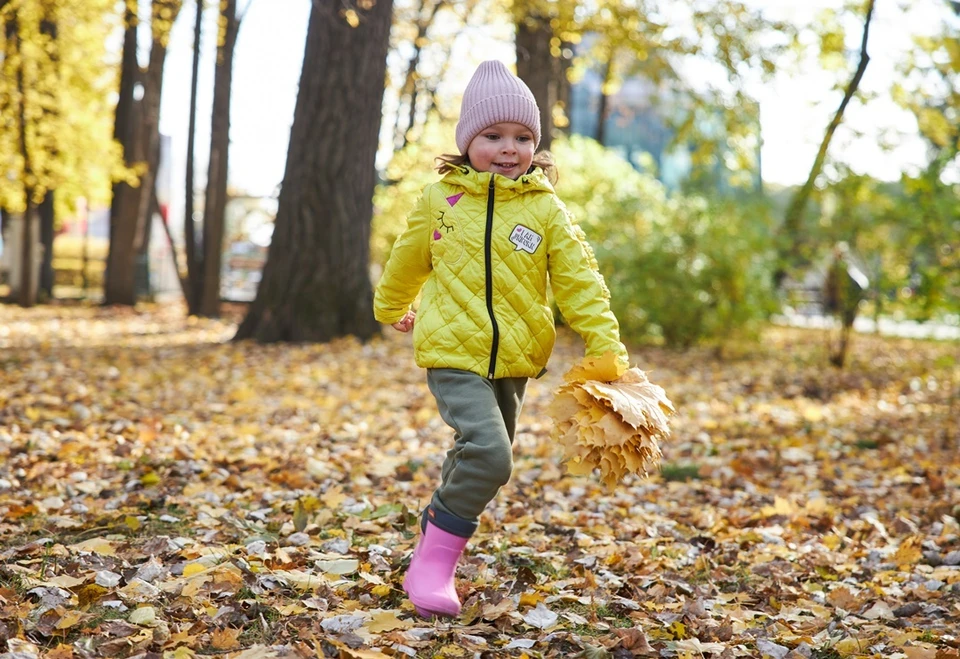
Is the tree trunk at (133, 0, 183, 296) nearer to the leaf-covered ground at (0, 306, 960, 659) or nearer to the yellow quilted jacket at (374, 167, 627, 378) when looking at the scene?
the leaf-covered ground at (0, 306, 960, 659)

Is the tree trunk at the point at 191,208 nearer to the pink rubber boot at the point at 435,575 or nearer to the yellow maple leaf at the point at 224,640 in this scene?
the pink rubber boot at the point at 435,575

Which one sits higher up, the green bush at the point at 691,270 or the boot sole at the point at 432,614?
the green bush at the point at 691,270

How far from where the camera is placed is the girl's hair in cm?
336

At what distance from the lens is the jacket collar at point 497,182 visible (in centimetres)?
324

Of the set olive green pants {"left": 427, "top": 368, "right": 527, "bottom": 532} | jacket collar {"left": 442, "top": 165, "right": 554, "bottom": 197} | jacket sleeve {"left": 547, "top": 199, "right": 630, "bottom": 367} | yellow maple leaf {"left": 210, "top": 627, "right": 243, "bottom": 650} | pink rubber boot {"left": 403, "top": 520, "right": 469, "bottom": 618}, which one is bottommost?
yellow maple leaf {"left": 210, "top": 627, "right": 243, "bottom": 650}

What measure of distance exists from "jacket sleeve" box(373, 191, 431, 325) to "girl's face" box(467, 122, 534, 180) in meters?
0.23

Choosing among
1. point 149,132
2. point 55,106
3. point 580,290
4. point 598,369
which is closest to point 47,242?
point 149,132

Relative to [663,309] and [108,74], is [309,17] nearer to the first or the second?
[663,309]

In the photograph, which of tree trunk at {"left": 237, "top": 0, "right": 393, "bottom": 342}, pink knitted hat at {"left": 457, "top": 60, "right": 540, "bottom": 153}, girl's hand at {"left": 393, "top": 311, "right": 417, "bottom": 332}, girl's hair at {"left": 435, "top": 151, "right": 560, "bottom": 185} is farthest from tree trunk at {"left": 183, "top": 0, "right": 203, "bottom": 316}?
pink knitted hat at {"left": 457, "top": 60, "right": 540, "bottom": 153}

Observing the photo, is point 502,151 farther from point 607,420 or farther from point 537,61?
point 537,61

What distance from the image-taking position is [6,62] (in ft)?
52.4

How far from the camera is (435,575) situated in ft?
10.6

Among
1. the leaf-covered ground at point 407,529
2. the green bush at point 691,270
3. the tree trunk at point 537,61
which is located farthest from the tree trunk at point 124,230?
the leaf-covered ground at point 407,529

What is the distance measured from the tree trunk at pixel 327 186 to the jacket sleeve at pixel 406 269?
644cm
